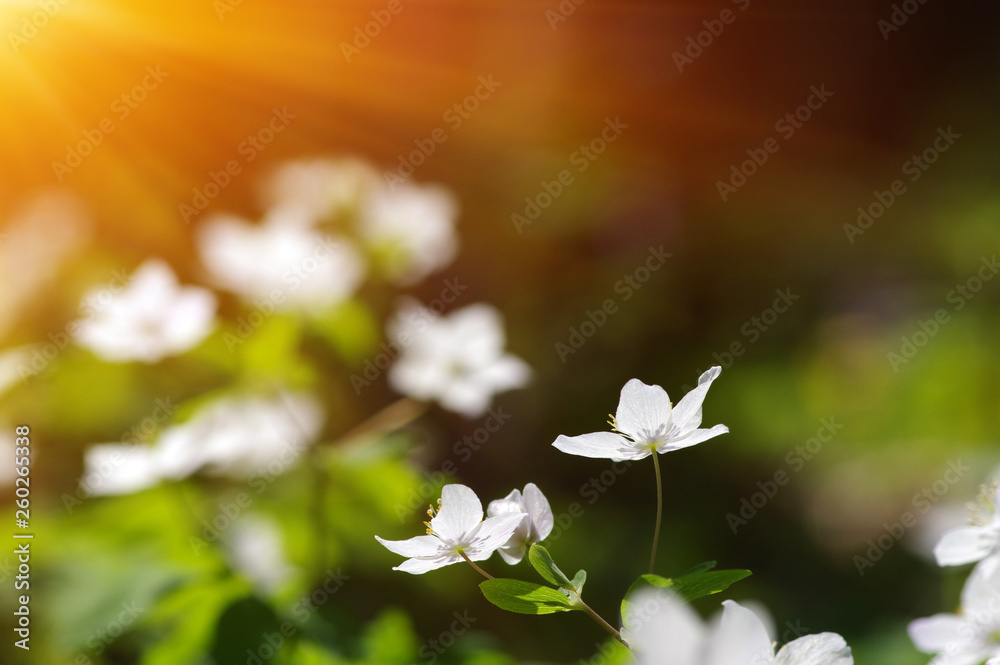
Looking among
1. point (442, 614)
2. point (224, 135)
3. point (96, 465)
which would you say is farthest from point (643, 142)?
point (96, 465)

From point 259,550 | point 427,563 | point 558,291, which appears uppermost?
point 427,563

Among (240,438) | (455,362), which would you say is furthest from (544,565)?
(455,362)

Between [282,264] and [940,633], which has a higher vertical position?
[940,633]

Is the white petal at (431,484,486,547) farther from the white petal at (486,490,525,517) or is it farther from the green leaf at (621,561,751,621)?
the green leaf at (621,561,751,621)

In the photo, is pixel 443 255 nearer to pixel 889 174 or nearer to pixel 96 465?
pixel 96 465

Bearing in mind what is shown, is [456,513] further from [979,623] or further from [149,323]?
[149,323]

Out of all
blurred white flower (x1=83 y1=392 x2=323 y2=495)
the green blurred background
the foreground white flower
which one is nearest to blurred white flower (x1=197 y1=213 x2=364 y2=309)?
the green blurred background

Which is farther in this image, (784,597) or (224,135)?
(224,135)
